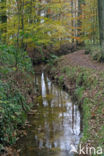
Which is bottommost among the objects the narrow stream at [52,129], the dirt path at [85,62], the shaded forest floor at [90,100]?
the narrow stream at [52,129]

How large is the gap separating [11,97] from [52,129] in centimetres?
177

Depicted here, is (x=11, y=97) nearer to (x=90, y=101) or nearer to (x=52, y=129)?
(x=52, y=129)

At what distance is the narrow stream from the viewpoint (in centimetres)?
554

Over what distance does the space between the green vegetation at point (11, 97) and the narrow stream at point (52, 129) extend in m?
0.46

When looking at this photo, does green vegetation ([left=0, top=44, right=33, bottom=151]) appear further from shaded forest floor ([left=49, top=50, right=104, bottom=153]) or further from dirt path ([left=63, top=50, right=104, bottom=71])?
dirt path ([left=63, top=50, right=104, bottom=71])

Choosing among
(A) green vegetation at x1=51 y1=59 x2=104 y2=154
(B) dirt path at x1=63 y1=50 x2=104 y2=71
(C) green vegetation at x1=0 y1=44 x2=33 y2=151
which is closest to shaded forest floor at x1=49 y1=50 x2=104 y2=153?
(A) green vegetation at x1=51 y1=59 x2=104 y2=154

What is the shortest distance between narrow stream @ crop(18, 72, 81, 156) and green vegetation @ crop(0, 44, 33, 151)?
18.2 inches

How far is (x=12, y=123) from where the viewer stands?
6051 millimetres

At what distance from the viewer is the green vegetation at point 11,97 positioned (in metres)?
5.43

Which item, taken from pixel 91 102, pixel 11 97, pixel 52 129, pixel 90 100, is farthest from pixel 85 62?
pixel 11 97

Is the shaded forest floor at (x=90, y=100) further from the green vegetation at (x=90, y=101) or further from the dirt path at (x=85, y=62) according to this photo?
the dirt path at (x=85, y=62)

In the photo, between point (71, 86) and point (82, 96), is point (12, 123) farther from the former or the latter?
point (71, 86)

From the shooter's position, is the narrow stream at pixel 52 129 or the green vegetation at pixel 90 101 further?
the narrow stream at pixel 52 129

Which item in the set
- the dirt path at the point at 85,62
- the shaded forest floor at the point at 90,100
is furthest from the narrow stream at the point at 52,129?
the dirt path at the point at 85,62
